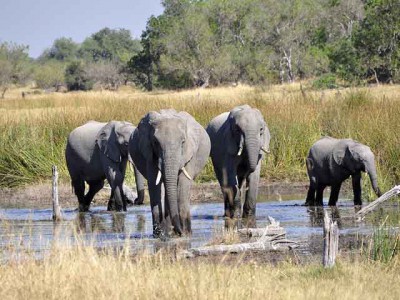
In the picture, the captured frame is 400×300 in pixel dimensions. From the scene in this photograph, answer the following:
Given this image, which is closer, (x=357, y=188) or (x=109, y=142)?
(x=357, y=188)

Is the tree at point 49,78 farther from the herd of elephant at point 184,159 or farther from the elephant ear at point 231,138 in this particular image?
the elephant ear at point 231,138

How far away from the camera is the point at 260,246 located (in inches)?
462

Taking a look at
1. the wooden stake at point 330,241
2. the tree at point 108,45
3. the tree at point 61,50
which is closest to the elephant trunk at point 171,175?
the wooden stake at point 330,241

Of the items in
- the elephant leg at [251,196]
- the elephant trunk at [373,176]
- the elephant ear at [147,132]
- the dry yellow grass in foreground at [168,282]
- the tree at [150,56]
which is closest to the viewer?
the dry yellow grass in foreground at [168,282]

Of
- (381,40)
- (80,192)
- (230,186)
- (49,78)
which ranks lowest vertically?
(80,192)

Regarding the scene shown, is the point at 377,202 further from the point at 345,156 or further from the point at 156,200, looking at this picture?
the point at 345,156

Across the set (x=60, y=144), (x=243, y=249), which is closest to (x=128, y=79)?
(x=60, y=144)

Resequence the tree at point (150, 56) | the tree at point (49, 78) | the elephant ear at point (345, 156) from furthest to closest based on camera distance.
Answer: the tree at point (49, 78)
the tree at point (150, 56)
the elephant ear at point (345, 156)

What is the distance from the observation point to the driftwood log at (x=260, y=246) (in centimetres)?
1133

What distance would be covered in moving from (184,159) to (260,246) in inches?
70.8

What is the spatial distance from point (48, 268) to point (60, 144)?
1490 cm

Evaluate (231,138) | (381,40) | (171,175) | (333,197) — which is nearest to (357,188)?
(333,197)

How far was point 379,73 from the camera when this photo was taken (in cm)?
5300

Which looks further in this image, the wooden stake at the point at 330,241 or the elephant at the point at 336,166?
the elephant at the point at 336,166
